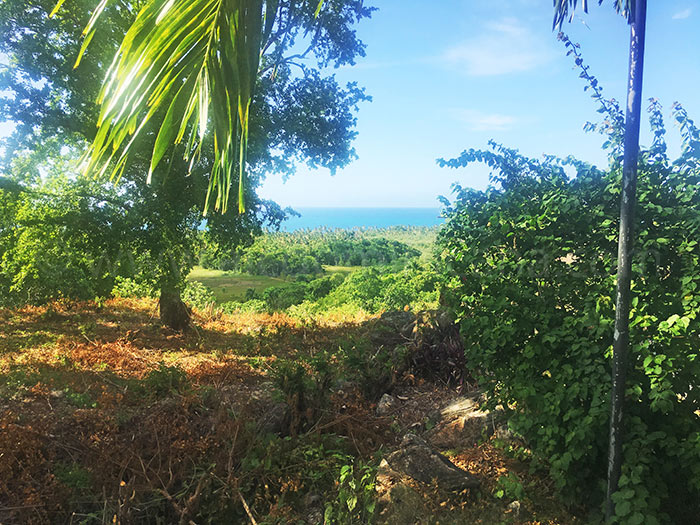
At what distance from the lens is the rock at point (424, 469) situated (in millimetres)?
3529

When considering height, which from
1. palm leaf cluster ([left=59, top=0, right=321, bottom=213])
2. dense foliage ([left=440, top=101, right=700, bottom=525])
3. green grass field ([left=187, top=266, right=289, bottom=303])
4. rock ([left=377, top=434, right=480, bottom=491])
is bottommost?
green grass field ([left=187, top=266, right=289, bottom=303])

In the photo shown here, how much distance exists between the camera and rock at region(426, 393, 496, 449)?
457 centimetres

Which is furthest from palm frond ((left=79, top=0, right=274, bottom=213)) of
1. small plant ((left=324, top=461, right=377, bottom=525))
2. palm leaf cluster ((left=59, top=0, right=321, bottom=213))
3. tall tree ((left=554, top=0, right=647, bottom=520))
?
small plant ((left=324, top=461, right=377, bottom=525))

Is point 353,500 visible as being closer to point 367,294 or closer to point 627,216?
point 627,216

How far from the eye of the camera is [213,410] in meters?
5.02

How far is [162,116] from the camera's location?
280 inches

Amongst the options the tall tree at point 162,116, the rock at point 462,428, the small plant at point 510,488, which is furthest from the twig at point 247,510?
the tall tree at point 162,116

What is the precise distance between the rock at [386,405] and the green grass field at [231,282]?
33.9m

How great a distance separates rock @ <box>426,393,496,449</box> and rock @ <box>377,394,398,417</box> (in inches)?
28.1

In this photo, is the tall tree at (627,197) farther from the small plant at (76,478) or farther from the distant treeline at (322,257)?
the distant treeline at (322,257)

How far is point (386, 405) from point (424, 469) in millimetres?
2093

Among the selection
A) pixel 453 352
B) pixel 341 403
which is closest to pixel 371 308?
pixel 453 352

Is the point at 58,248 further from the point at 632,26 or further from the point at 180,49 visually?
the point at 632,26

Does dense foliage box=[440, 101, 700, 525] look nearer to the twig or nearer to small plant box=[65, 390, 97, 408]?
the twig
